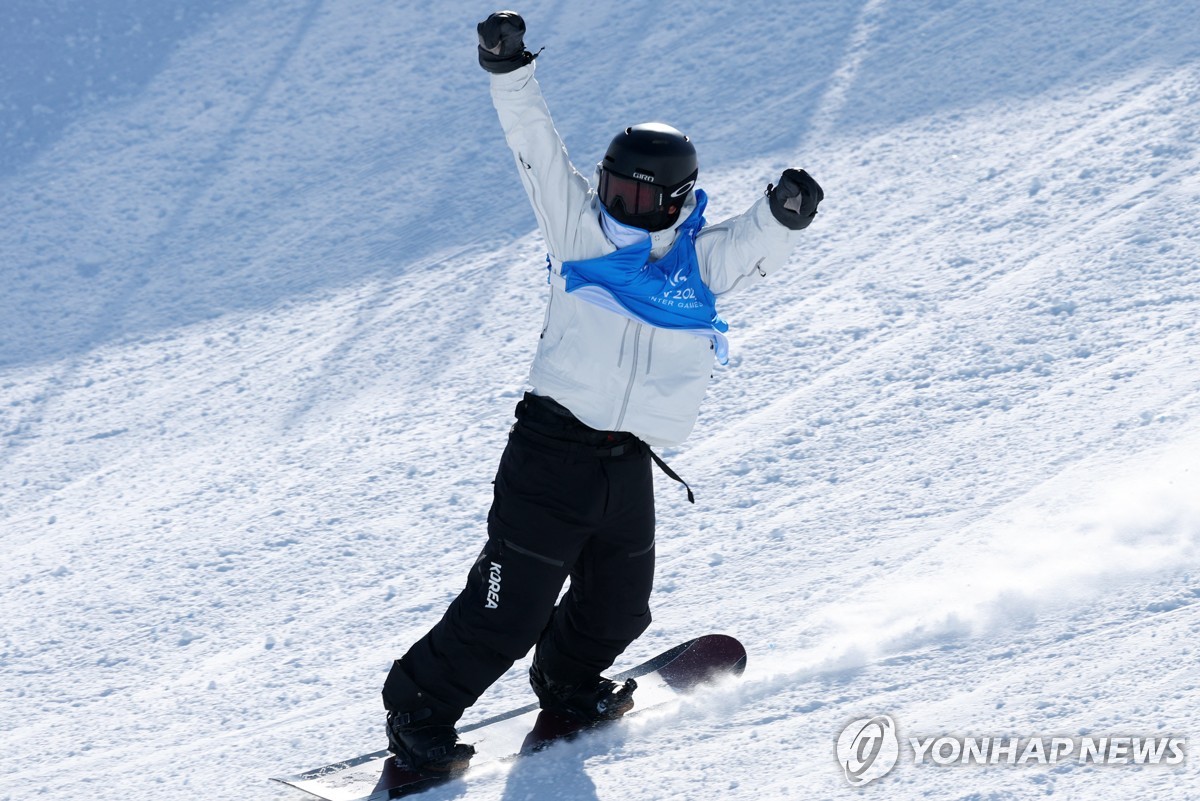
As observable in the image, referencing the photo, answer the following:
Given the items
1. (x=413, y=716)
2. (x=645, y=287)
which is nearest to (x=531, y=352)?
(x=413, y=716)

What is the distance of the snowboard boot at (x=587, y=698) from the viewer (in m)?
3.76

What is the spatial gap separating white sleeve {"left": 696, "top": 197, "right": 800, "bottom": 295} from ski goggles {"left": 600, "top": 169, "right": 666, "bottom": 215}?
6.7 inches

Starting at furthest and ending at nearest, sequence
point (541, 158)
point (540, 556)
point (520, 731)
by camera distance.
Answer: point (520, 731), point (540, 556), point (541, 158)

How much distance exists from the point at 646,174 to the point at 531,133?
282 mm

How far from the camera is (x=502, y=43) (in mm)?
3117

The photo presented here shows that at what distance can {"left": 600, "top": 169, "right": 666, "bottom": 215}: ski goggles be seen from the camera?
10.7 ft

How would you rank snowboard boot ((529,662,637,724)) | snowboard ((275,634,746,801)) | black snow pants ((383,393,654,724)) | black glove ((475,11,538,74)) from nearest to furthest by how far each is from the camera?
1. black glove ((475,11,538,74))
2. black snow pants ((383,393,654,724))
3. snowboard ((275,634,746,801))
4. snowboard boot ((529,662,637,724))

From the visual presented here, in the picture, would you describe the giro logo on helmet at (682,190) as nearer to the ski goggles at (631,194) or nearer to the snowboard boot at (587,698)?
the ski goggles at (631,194)

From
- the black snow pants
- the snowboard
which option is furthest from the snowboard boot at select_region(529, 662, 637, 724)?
the black snow pants

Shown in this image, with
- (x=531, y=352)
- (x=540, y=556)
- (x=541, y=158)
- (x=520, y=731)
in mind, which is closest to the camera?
(x=541, y=158)

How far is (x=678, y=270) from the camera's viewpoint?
3.33m

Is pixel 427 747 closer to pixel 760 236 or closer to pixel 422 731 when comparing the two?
pixel 422 731

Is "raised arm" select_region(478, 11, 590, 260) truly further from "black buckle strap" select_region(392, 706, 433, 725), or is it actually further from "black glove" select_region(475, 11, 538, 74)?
"black buckle strap" select_region(392, 706, 433, 725)

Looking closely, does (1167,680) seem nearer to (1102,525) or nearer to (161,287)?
(1102,525)
